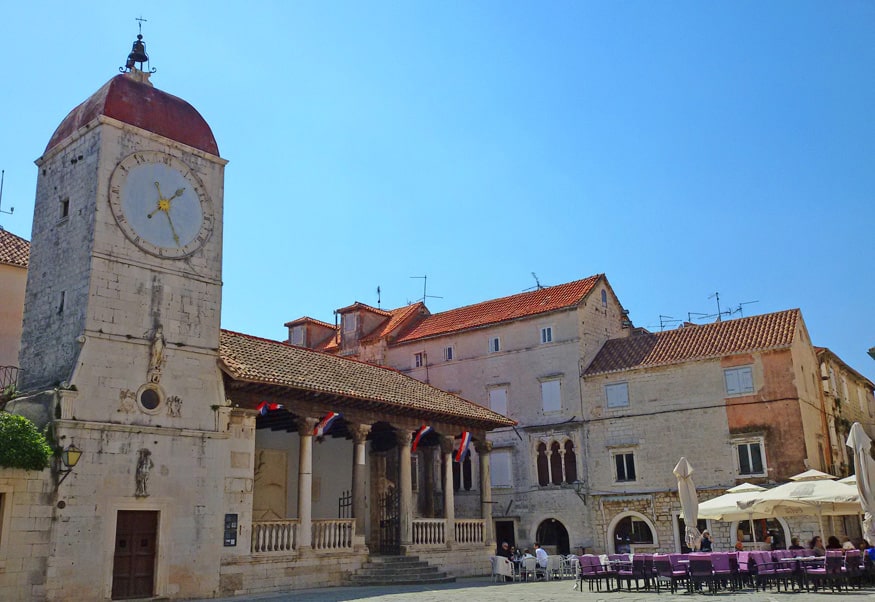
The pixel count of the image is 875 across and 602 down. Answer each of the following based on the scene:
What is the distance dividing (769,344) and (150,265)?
21.8 m

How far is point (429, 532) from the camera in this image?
23.8 meters

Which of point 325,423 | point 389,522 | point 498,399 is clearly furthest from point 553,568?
point 498,399

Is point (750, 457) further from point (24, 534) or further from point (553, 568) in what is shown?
point (24, 534)

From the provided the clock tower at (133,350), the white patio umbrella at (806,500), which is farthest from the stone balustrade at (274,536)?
the white patio umbrella at (806,500)

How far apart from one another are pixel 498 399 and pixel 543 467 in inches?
143

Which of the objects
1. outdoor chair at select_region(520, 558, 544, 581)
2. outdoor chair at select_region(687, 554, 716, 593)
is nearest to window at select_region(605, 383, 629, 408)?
outdoor chair at select_region(520, 558, 544, 581)

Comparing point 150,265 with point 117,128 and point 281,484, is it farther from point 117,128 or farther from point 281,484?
point 281,484

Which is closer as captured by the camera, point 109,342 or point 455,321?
point 109,342

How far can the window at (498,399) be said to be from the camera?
34844 mm

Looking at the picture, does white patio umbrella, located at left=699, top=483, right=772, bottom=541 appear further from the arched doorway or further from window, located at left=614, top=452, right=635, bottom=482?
the arched doorway

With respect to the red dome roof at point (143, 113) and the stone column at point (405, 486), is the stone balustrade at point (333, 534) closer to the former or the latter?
the stone column at point (405, 486)

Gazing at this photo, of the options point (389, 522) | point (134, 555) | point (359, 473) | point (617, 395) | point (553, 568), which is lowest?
point (553, 568)

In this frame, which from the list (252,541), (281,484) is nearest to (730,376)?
(281,484)

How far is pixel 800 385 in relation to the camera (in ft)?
93.9
